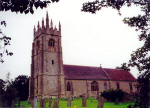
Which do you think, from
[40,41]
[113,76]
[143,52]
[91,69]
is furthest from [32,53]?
[143,52]

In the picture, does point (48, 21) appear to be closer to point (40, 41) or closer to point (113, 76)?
point (40, 41)

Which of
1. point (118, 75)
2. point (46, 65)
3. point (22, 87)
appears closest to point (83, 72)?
point (46, 65)

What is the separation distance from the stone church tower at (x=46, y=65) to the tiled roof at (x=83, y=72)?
8.68 ft

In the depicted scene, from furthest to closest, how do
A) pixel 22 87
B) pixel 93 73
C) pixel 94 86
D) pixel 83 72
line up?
pixel 22 87
pixel 93 73
pixel 83 72
pixel 94 86

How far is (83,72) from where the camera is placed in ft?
131

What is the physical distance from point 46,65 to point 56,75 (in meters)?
3.15

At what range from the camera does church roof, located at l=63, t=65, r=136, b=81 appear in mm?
38237

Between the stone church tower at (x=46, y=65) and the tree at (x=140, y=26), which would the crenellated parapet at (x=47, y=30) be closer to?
the stone church tower at (x=46, y=65)

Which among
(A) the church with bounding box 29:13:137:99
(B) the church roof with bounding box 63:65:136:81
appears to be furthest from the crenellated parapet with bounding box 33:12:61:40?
(B) the church roof with bounding box 63:65:136:81

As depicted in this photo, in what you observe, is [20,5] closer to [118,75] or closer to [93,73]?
[93,73]

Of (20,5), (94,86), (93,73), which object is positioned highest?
(20,5)

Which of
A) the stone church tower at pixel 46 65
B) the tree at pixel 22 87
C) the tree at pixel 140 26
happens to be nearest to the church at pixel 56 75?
the stone church tower at pixel 46 65

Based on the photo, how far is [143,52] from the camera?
614 cm

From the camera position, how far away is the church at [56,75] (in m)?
34.6
